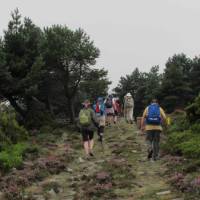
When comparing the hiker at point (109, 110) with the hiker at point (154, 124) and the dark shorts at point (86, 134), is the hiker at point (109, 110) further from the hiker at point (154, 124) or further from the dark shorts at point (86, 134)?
the hiker at point (154, 124)

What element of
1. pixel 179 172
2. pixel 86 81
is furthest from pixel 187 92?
pixel 179 172

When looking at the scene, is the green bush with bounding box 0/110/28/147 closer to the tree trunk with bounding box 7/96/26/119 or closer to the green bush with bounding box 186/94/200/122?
the tree trunk with bounding box 7/96/26/119

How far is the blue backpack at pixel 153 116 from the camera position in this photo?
1956cm

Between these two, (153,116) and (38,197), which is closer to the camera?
(38,197)

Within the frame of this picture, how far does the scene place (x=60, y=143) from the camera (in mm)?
27875

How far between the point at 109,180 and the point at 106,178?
Answer: 153 millimetres

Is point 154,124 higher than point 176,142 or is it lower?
higher

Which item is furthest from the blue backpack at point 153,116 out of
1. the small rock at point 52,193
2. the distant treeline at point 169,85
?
the distant treeline at point 169,85

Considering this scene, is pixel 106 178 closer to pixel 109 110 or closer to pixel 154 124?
pixel 154 124

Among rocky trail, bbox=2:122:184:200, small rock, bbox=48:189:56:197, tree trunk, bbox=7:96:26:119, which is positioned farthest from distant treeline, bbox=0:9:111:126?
small rock, bbox=48:189:56:197

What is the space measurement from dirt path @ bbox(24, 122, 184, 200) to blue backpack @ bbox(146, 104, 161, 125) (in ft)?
5.18

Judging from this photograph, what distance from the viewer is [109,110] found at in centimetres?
3238

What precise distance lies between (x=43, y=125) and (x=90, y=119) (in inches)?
588

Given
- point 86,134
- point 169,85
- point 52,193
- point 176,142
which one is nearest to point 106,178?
point 52,193
